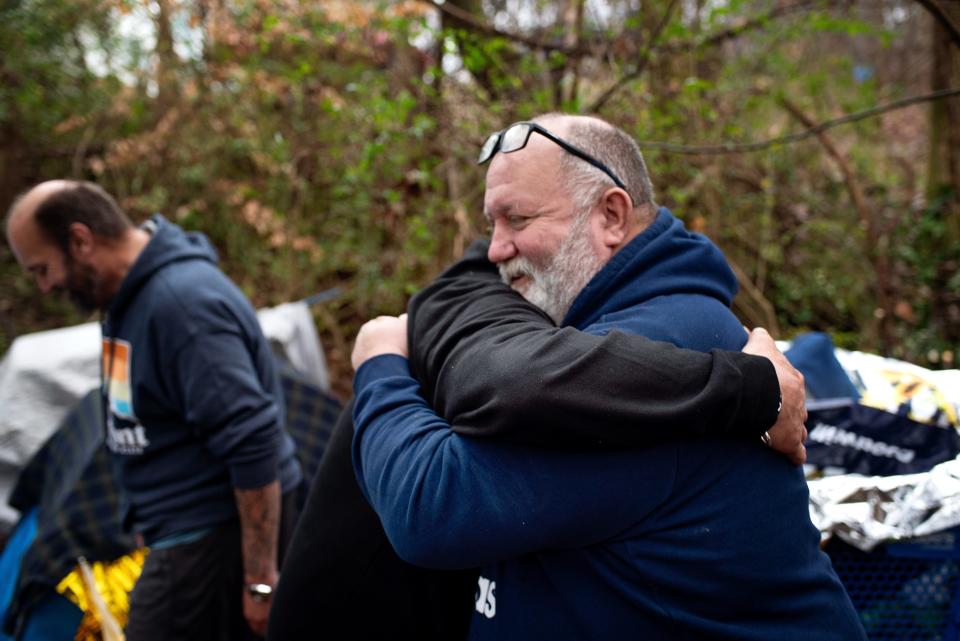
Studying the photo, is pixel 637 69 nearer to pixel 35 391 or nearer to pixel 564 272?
pixel 564 272

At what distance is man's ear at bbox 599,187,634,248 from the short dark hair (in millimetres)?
1840

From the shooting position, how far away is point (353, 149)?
18.8 feet

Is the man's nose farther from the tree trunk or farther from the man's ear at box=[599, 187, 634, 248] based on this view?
the tree trunk

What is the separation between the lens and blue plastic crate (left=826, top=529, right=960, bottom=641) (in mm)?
2170

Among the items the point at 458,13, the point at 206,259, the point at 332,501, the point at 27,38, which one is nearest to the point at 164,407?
the point at 206,259

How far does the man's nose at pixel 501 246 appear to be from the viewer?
5.38 feet

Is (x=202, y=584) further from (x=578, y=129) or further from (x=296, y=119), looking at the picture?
(x=296, y=119)

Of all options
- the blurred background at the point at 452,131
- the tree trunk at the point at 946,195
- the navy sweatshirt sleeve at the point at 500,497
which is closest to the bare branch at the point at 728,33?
the blurred background at the point at 452,131

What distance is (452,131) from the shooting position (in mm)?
4531

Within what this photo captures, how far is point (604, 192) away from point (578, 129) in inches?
6.1

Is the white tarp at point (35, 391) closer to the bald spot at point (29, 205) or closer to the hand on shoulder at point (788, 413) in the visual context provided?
the bald spot at point (29, 205)

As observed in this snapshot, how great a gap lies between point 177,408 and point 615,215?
5.18 ft

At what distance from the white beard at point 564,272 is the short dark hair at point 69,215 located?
1.71 metres

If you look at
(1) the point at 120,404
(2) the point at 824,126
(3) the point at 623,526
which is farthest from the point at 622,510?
(2) the point at 824,126
